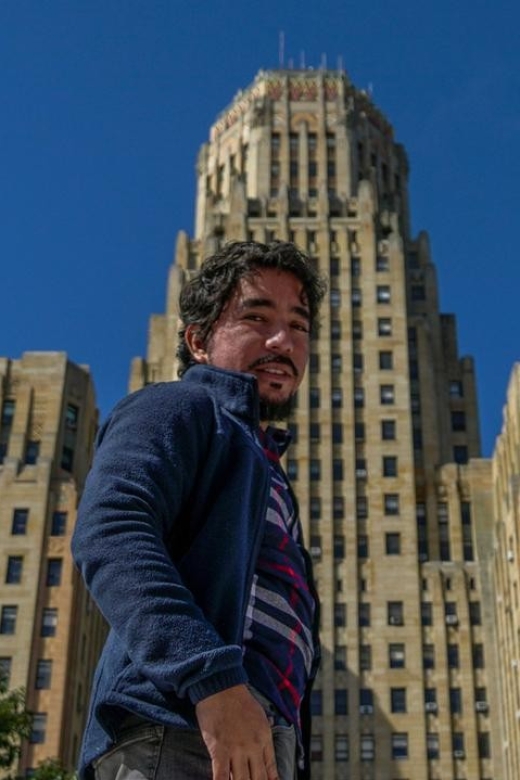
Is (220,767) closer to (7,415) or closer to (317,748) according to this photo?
(317,748)

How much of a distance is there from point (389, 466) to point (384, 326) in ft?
36.6

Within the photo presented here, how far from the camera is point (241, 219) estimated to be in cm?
8750

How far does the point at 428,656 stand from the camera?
7000 cm

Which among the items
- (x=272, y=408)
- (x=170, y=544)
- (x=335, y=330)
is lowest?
(x=170, y=544)

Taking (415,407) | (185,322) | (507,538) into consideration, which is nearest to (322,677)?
(507,538)

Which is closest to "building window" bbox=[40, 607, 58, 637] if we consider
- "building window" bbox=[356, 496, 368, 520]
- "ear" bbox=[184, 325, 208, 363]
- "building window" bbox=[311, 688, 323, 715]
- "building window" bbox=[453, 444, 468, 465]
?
"building window" bbox=[311, 688, 323, 715]

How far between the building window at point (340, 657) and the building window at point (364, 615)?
1961 mm

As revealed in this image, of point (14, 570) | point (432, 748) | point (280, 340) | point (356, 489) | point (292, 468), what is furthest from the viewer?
point (292, 468)

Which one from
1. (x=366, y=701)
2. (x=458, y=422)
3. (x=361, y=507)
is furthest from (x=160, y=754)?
(x=458, y=422)

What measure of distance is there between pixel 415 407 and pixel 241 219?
19.2 metres

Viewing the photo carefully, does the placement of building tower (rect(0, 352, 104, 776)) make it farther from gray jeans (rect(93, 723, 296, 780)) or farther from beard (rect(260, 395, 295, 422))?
gray jeans (rect(93, 723, 296, 780))

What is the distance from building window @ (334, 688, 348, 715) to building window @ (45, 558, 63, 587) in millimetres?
17540

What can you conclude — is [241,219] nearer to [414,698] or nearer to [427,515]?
[427,515]

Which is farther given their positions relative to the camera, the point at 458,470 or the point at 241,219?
the point at 241,219
